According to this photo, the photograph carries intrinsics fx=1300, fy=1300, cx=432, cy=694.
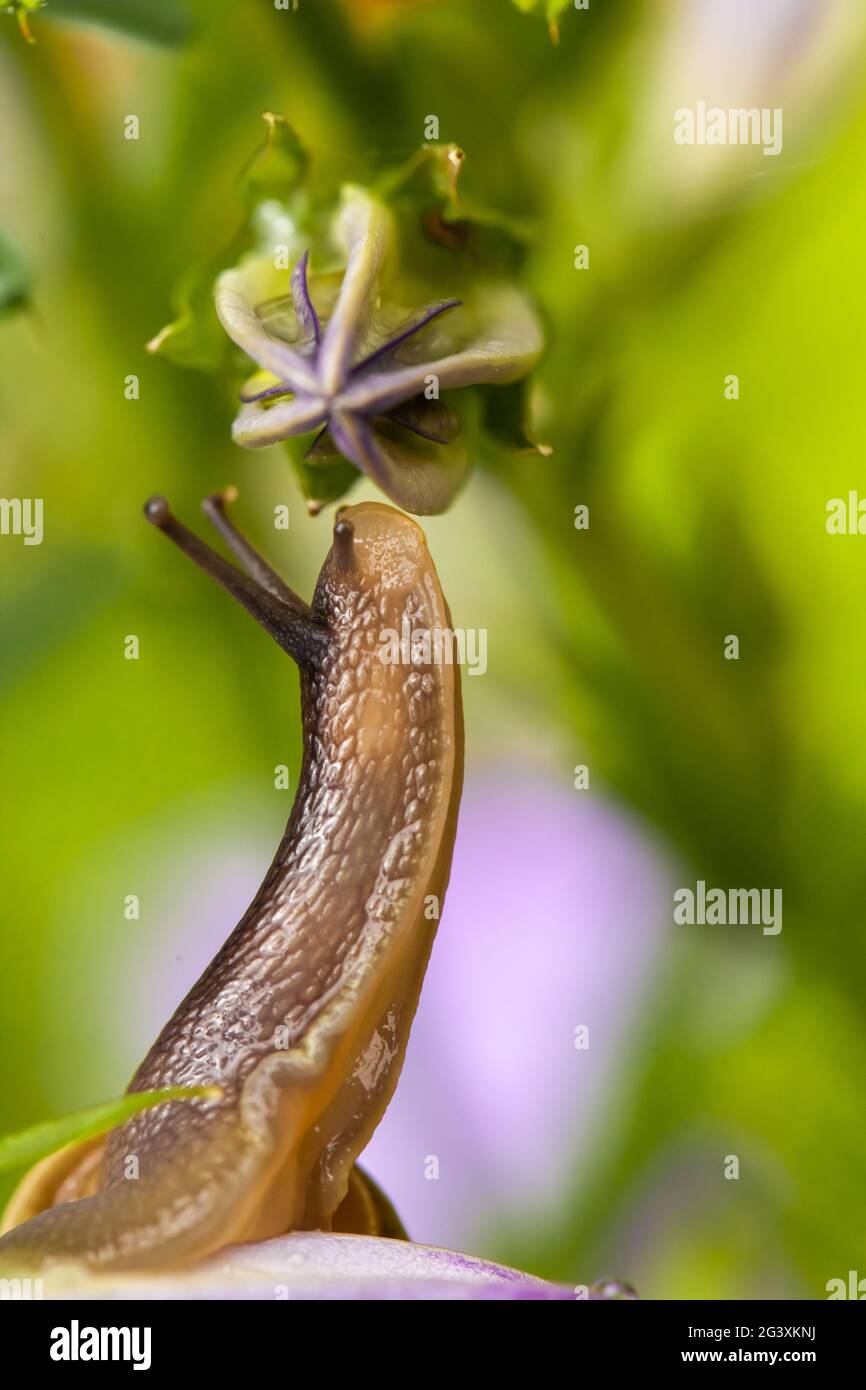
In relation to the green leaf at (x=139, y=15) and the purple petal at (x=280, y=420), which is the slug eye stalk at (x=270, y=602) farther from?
the green leaf at (x=139, y=15)

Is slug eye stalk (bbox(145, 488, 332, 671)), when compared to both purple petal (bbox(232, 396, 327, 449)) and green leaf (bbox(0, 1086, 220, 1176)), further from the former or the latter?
green leaf (bbox(0, 1086, 220, 1176))

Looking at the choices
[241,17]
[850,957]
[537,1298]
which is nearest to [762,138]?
[241,17]

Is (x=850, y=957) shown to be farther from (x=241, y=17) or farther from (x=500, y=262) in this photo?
(x=241, y=17)

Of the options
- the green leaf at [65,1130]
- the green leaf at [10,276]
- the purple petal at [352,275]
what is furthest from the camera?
the green leaf at [10,276]

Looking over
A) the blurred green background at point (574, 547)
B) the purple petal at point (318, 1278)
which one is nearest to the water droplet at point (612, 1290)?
the purple petal at point (318, 1278)
